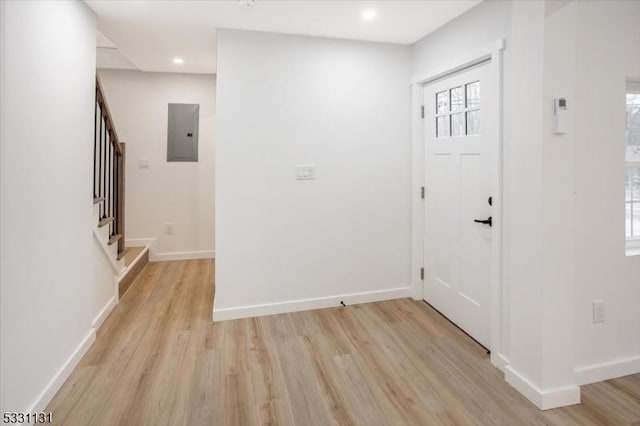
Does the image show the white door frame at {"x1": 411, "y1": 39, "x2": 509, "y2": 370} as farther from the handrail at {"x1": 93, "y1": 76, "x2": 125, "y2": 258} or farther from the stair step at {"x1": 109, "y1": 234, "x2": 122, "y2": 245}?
the stair step at {"x1": 109, "y1": 234, "x2": 122, "y2": 245}

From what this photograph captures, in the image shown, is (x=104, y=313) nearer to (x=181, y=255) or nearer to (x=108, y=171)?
(x=108, y=171)

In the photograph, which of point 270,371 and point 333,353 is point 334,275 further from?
point 270,371

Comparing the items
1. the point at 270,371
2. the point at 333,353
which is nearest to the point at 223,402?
the point at 270,371

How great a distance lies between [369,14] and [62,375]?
310 centimetres

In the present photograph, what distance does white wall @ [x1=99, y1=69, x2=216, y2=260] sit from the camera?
4816 millimetres

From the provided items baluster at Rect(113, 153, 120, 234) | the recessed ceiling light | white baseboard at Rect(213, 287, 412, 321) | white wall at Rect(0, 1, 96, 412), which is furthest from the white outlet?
baluster at Rect(113, 153, 120, 234)

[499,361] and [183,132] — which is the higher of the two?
[183,132]

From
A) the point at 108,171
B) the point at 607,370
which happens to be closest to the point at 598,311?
the point at 607,370

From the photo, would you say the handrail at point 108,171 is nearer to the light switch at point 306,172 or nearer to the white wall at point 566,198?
the light switch at point 306,172

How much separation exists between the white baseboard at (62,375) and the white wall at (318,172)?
95cm

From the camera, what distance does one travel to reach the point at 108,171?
361 cm

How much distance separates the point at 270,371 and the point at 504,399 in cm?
137

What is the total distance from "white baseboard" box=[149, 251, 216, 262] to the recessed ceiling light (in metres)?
3.51

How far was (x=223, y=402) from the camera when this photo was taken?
6.72 ft
